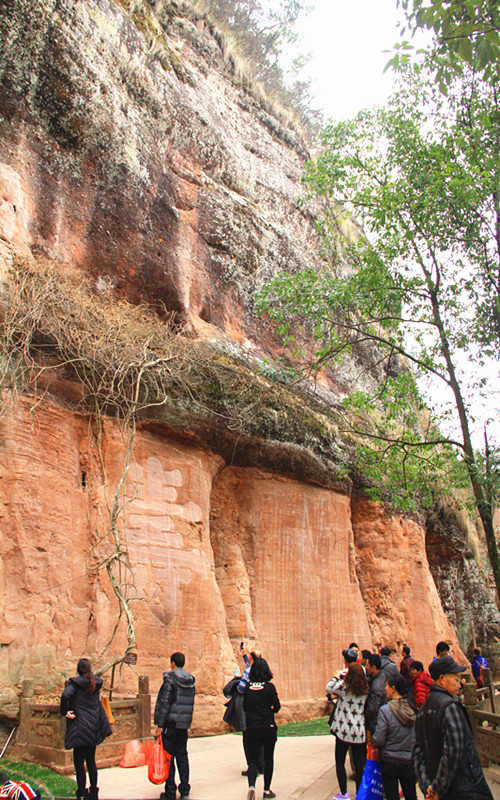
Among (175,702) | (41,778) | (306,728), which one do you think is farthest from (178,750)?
(306,728)

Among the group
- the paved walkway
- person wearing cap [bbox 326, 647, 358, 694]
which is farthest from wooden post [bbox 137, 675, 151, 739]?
person wearing cap [bbox 326, 647, 358, 694]

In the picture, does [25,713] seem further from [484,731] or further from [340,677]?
[484,731]

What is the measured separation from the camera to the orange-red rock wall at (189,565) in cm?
930

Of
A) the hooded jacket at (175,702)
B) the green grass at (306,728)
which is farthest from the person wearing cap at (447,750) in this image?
the green grass at (306,728)

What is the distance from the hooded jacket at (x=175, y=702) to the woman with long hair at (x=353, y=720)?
1.41 metres

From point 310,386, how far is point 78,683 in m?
11.6

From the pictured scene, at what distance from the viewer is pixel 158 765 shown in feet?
19.7

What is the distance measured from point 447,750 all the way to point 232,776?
4.65m

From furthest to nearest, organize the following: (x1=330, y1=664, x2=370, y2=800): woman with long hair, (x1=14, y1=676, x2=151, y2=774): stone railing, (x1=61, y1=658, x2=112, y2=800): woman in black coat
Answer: (x1=14, y1=676, x2=151, y2=774): stone railing
(x1=330, y1=664, x2=370, y2=800): woman with long hair
(x1=61, y1=658, x2=112, y2=800): woman in black coat

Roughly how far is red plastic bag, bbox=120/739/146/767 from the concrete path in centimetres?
8

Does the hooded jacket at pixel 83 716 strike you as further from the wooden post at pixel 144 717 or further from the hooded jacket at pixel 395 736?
the hooded jacket at pixel 395 736

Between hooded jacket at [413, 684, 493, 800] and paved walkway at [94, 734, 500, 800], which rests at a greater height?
hooded jacket at [413, 684, 493, 800]

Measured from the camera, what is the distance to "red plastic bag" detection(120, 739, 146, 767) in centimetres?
762

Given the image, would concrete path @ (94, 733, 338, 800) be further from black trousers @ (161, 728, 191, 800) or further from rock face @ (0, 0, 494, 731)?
rock face @ (0, 0, 494, 731)
